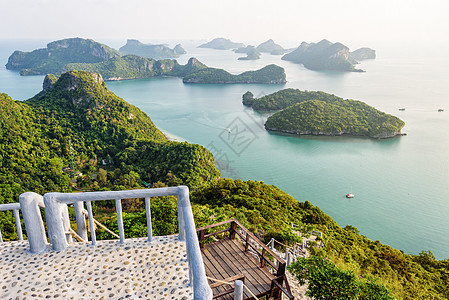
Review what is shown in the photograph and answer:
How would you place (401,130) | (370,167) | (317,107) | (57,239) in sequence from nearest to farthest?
1. (57,239)
2. (370,167)
3. (401,130)
4. (317,107)

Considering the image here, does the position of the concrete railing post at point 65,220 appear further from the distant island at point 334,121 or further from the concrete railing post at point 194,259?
the distant island at point 334,121

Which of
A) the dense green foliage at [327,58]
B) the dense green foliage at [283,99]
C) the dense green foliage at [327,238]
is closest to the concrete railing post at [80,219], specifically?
the dense green foliage at [327,238]

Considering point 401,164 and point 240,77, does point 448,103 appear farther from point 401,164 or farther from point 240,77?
point 240,77

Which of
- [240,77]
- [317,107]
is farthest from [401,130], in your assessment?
[240,77]

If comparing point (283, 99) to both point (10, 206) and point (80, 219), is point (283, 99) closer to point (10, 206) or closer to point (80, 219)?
point (80, 219)

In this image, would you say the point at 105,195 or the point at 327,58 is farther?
the point at 327,58

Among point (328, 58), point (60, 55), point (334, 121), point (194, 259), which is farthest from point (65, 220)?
point (60, 55)

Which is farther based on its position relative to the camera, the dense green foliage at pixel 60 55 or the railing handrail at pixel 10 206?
the dense green foliage at pixel 60 55
